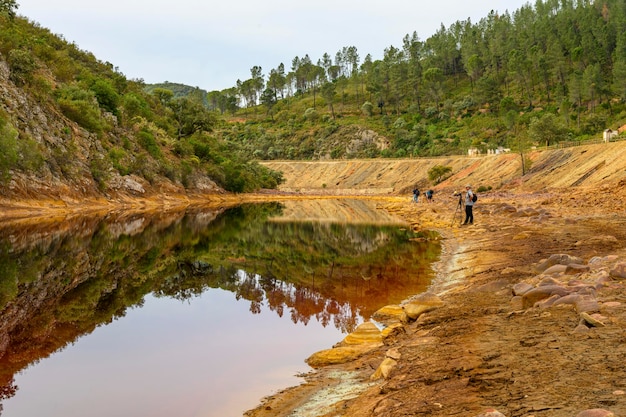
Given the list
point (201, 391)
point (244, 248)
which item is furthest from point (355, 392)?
point (244, 248)

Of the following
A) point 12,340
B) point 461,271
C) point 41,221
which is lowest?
point 461,271

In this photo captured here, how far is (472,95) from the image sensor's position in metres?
133

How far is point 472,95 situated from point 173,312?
13115 cm

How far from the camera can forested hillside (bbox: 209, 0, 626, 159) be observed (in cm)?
10638

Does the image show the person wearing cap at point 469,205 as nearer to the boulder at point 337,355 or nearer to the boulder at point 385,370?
the boulder at point 337,355

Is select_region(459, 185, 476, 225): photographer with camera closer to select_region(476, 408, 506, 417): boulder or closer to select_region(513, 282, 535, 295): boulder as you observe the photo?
select_region(513, 282, 535, 295): boulder

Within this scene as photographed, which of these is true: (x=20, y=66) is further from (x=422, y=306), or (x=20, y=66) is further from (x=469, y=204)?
(x=422, y=306)

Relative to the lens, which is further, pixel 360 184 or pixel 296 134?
pixel 296 134

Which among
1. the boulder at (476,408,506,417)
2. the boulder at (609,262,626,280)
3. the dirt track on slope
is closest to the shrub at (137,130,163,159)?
the dirt track on slope

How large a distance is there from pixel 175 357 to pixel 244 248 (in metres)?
16.3

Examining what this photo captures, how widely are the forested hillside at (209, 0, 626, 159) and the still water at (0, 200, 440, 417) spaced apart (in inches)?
2712

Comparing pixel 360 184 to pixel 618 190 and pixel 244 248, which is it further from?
pixel 244 248

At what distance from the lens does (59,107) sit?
5231 centimetres

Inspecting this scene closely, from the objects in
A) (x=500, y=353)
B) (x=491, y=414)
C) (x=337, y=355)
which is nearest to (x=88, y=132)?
(x=337, y=355)
